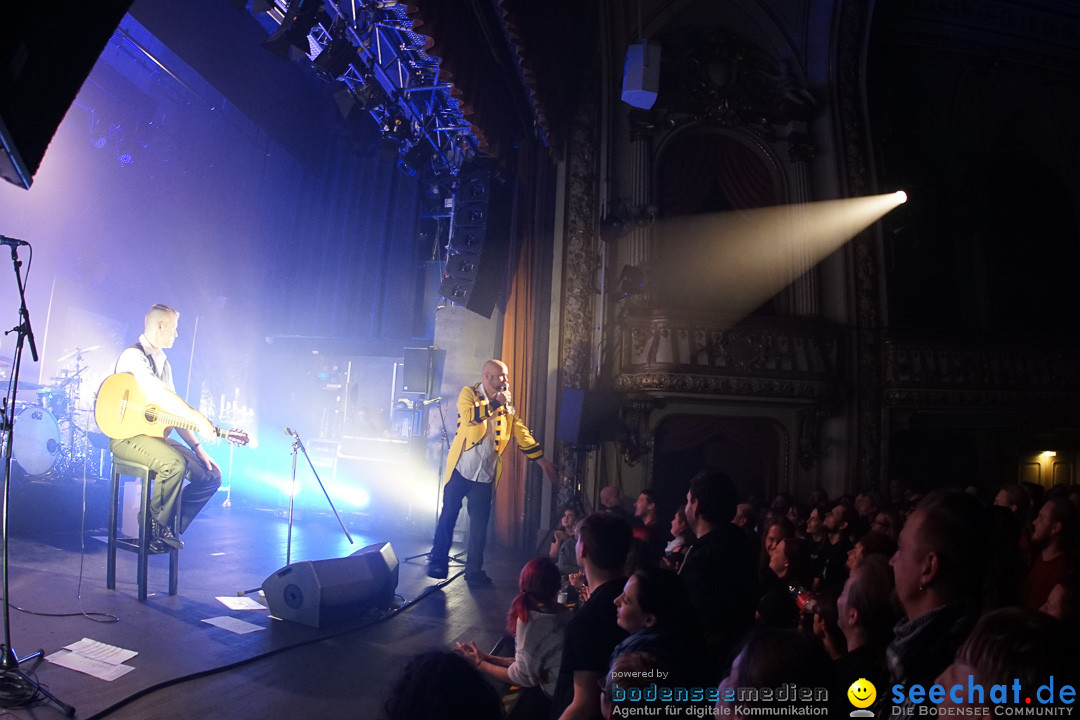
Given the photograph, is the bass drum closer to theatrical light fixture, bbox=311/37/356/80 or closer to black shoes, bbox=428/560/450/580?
black shoes, bbox=428/560/450/580

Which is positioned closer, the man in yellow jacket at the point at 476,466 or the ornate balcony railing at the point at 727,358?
the man in yellow jacket at the point at 476,466

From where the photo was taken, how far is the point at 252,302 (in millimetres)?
12117

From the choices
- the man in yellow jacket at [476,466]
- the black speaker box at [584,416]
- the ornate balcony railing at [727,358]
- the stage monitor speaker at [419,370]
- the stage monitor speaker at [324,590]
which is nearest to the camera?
the stage monitor speaker at [324,590]

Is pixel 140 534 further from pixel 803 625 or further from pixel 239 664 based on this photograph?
pixel 803 625

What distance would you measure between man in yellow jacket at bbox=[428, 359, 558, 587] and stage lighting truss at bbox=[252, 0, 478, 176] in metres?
2.88

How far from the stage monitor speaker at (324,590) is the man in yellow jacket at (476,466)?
1.26 m

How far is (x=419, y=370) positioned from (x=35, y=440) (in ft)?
14.0

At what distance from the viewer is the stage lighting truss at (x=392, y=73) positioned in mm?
6238

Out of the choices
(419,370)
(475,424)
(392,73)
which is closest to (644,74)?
(475,424)

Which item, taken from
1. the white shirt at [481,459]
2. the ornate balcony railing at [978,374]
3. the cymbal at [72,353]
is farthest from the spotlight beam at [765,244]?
the cymbal at [72,353]

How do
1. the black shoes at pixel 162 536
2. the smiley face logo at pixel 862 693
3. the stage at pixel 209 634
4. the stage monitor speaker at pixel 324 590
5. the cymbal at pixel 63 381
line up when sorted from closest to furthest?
the smiley face logo at pixel 862 693 < the stage at pixel 209 634 < the stage monitor speaker at pixel 324 590 < the black shoes at pixel 162 536 < the cymbal at pixel 63 381

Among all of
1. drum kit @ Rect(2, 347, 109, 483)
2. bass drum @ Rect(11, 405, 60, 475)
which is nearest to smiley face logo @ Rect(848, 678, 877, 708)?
drum kit @ Rect(2, 347, 109, 483)

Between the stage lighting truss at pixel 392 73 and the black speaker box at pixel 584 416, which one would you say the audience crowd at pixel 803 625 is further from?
the stage lighting truss at pixel 392 73

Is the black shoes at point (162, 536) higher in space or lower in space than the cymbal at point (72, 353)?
lower
